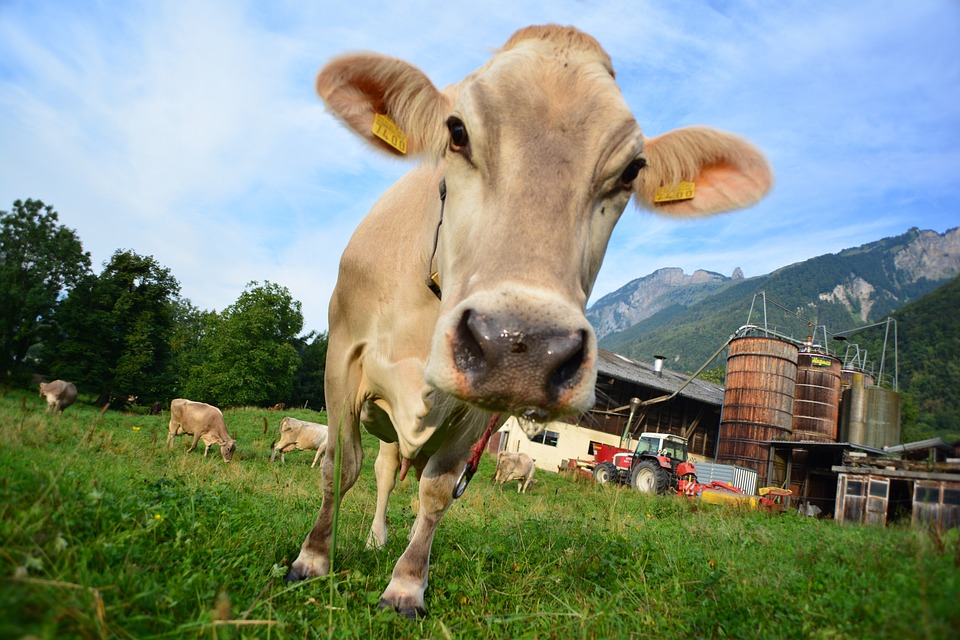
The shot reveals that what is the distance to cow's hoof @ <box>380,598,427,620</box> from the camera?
2869mm

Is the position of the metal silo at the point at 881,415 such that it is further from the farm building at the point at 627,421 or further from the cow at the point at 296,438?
the cow at the point at 296,438

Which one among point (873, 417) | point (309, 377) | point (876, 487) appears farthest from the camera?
point (309, 377)

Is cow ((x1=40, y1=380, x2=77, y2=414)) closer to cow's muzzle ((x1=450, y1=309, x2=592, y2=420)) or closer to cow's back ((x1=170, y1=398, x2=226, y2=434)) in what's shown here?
cow's back ((x1=170, y1=398, x2=226, y2=434))

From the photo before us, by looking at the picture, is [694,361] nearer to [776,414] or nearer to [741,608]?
[776,414]

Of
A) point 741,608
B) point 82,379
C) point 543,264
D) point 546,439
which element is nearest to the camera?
point 543,264

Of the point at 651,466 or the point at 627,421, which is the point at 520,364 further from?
the point at 627,421

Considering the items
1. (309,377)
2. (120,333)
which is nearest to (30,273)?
(120,333)

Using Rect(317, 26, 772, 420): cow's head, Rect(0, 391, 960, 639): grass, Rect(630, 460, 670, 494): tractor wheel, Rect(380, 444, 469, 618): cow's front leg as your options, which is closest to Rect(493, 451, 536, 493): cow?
Rect(630, 460, 670, 494): tractor wheel

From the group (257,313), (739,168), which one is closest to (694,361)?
(257,313)

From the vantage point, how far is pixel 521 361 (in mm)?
1901

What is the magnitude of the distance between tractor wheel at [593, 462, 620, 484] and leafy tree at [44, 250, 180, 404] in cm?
2754

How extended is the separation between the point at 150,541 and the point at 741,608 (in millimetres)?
2410

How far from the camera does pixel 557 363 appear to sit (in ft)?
6.20

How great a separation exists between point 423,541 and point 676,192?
99.4 inches
